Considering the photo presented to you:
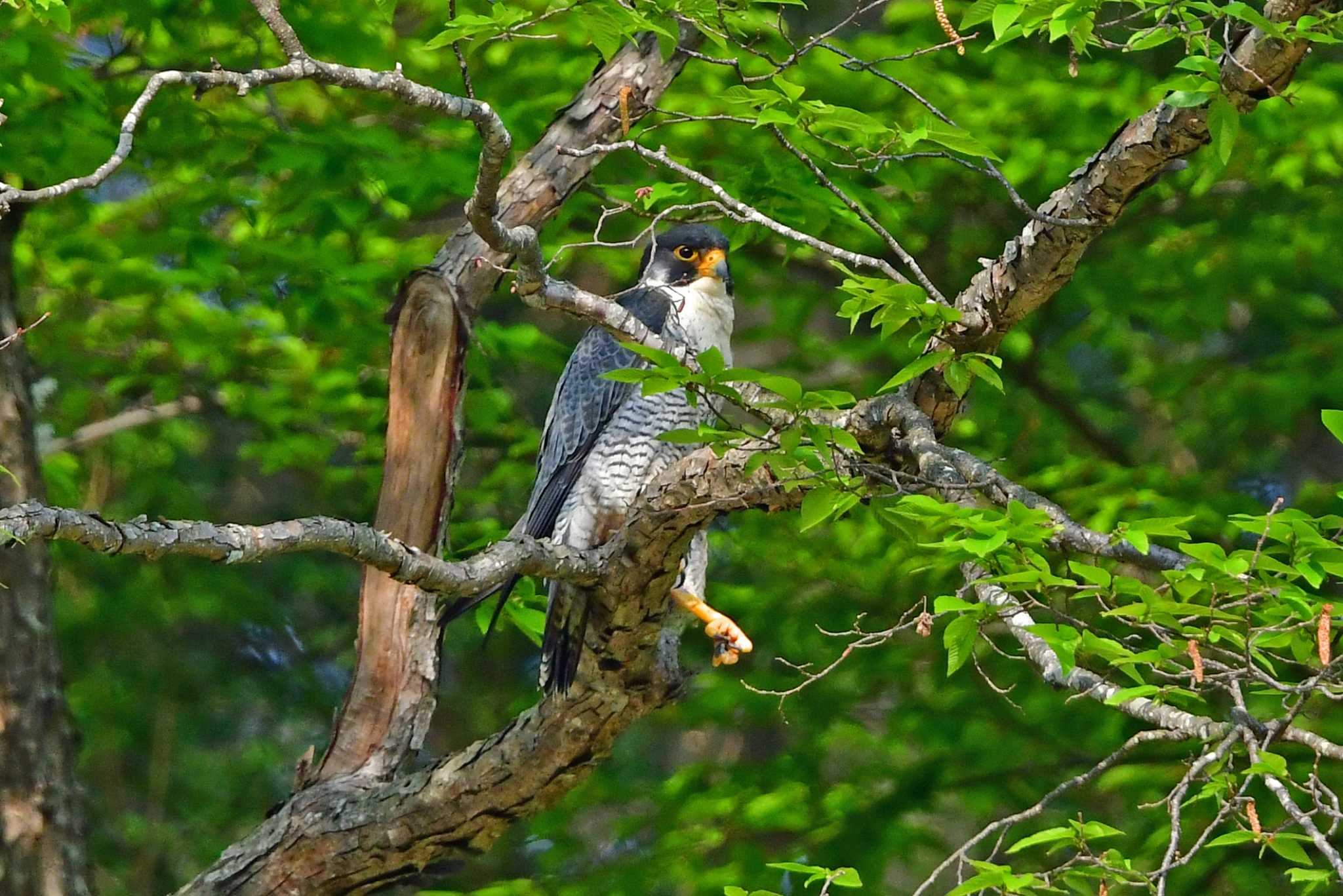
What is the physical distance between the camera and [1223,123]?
266cm

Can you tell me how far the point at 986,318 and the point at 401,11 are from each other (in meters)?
5.26

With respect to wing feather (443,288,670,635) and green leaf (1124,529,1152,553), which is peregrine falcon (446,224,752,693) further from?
green leaf (1124,529,1152,553)

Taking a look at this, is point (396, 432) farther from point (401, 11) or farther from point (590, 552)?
point (401, 11)

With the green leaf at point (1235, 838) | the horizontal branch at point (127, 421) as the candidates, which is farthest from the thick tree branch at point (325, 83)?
the horizontal branch at point (127, 421)

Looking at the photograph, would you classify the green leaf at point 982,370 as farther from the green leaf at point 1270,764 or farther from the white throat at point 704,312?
the white throat at point 704,312

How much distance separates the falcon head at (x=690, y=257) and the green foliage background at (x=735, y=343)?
9.9 inches

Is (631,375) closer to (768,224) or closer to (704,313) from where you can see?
(768,224)

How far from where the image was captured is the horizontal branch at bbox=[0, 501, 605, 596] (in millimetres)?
2473

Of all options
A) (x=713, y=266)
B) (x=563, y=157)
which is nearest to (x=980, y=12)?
(x=563, y=157)

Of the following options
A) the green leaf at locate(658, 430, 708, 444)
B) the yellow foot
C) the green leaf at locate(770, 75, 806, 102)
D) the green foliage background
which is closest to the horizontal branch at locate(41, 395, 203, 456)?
the green foliage background

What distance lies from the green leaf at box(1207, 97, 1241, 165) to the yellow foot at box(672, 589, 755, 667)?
211cm

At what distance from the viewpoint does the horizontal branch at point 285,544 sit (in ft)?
8.11

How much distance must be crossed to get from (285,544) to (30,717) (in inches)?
93.3

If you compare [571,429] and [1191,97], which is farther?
[571,429]
